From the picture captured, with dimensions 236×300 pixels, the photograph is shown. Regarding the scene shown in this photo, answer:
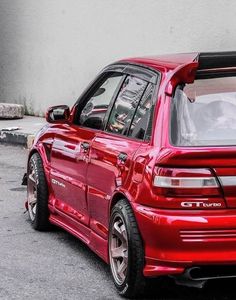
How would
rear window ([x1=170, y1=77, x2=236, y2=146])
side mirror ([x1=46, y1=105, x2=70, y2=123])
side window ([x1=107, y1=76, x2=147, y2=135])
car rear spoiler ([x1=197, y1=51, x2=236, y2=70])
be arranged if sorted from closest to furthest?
rear window ([x1=170, y1=77, x2=236, y2=146]) → car rear spoiler ([x1=197, y1=51, x2=236, y2=70]) → side window ([x1=107, y1=76, x2=147, y2=135]) → side mirror ([x1=46, y1=105, x2=70, y2=123])

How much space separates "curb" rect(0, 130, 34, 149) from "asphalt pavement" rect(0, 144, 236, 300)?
18.2ft

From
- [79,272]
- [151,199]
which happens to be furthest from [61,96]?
[151,199]

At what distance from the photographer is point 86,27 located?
15172mm

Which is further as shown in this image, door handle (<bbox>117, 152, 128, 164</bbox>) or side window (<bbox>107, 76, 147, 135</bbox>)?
side window (<bbox>107, 76, 147, 135</bbox>)

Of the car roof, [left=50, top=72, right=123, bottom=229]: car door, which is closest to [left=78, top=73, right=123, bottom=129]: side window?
[left=50, top=72, right=123, bottom=229]: car door

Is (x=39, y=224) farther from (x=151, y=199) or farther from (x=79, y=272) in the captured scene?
(x=151, y=199)

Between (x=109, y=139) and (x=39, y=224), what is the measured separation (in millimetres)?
1814

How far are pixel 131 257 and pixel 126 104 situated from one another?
1.22 metres

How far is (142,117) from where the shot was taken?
18.0ft

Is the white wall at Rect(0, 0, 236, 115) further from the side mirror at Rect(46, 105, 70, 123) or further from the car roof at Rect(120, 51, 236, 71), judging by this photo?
the car roof at Rect(120, 51, 236, 71)

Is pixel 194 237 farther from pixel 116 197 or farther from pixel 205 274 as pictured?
pixel 116 197

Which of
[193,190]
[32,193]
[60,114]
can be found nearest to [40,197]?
[32,193]

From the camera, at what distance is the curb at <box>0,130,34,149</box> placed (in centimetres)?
1371

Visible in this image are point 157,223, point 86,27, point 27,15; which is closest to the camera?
point 157,223
